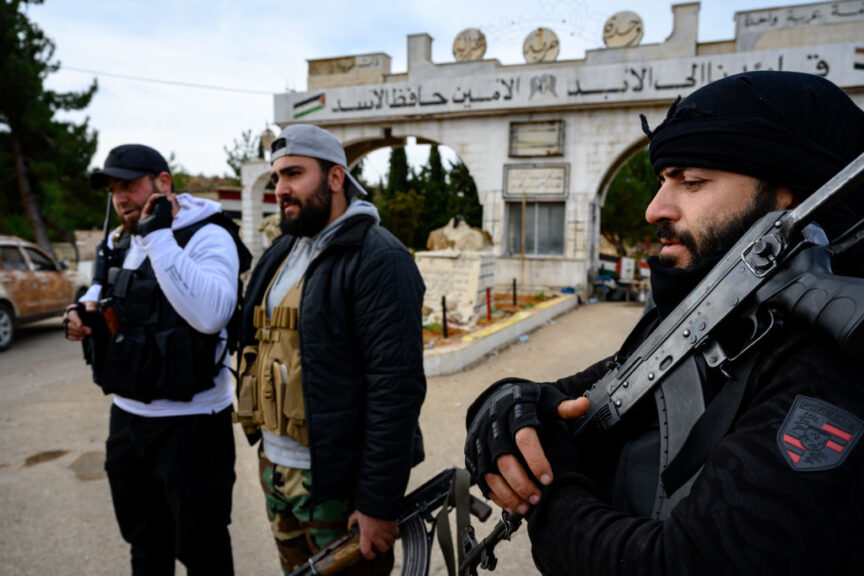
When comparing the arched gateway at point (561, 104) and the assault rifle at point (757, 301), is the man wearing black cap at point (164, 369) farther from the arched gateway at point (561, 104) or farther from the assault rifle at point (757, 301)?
the arched gateway at point (561, 104)

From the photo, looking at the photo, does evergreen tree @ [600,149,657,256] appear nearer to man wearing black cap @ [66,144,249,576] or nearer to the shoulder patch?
man wearing black cap @ [66,144,249,576]

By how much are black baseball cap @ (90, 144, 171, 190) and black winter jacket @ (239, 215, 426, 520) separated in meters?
1.01

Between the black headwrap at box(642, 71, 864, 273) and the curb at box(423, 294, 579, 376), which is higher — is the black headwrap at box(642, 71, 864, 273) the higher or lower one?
the higher one

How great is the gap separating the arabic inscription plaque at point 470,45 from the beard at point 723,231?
15.1 meters

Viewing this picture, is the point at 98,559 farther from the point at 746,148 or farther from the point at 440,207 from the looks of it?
the point at 440,207

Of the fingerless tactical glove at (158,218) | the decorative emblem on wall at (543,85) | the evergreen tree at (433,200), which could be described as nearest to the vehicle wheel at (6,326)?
the fingerless tactical glove at (158,218)

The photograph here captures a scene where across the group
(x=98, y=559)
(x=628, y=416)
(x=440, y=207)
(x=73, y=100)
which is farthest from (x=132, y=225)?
(x=440, y=207)

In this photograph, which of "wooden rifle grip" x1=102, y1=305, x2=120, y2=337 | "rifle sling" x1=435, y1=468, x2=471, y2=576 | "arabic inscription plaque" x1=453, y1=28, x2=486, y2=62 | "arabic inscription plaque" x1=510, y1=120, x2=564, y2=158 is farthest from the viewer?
"arabic inscription plaque" x1=453, y1=28, x2=486, y2=62

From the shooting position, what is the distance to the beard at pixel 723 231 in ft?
2.94

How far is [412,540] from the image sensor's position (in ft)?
5.97

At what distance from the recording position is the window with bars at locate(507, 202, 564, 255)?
13.8 metres

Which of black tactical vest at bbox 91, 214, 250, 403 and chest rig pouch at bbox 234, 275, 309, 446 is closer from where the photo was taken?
chest rig pouch at bbox 234, 275, 309, 446

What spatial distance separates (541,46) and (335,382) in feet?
48.4

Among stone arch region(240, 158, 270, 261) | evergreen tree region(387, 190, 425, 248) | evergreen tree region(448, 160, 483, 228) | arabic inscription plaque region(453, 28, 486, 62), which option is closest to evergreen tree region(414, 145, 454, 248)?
evergreen tree region(448, 160, 483, 228)
